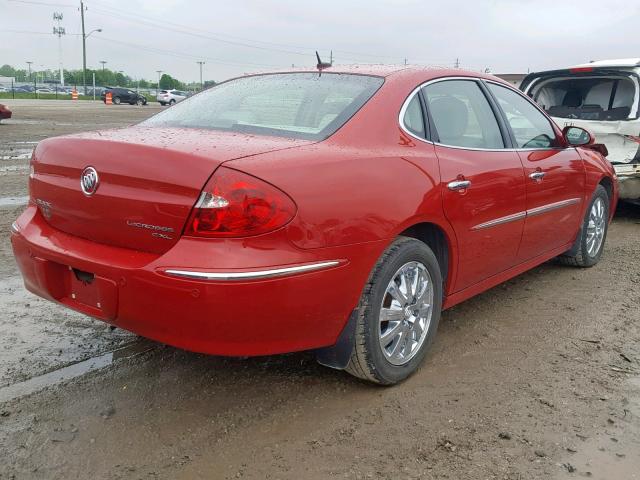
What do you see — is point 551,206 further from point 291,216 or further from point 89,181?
point 89,181

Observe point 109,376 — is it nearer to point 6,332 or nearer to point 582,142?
point 6,332

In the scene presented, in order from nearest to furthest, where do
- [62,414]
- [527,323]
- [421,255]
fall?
[62,414]
[421,255]
[527,323]

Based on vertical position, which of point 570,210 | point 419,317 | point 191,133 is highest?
point 191,133

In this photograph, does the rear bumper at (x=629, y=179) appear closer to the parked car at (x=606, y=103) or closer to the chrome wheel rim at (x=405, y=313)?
the parked car at (x=606, y=103)

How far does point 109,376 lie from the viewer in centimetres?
314

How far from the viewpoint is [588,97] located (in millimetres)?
7797

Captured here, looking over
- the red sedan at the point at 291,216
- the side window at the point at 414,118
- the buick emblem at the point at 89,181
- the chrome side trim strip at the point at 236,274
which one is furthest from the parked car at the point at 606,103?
the buick emblem at the point at 89,181

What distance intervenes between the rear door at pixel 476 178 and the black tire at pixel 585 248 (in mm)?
1310

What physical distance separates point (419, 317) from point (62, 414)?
1755mm

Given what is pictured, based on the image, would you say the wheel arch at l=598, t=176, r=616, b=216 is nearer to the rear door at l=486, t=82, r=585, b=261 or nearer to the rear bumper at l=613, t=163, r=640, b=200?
the rear door at l=486, t=82, r=585, b=261

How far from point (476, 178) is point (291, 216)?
139 centimetres

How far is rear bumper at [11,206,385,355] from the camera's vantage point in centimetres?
233

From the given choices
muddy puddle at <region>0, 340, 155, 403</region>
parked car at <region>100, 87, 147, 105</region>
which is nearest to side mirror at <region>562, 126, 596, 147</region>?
muddy puddle at <region>0, 340, 155, 403</region>

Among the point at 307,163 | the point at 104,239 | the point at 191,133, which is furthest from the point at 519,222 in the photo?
the point at 104,239
